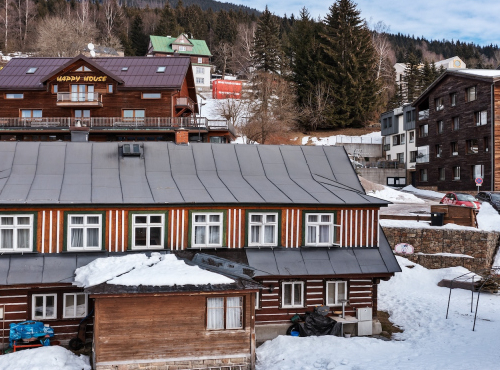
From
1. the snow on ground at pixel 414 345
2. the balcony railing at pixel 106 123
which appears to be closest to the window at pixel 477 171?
the snow on ground at pixel 414 345

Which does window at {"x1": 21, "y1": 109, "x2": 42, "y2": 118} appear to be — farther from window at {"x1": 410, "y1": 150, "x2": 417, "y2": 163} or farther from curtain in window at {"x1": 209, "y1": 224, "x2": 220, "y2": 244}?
window at {"x1": 410, "y1": 150, "x2": 417, "y2": 163}

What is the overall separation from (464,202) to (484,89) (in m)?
14.7

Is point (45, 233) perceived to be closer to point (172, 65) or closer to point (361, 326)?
point (361, 326)

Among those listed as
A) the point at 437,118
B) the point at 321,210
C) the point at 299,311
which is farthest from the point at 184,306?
the point at 437,118

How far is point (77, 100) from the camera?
43000mm

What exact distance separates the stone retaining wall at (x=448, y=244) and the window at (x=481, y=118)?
17963mm

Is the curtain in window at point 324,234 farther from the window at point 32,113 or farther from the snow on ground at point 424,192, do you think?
the window at point 32,113

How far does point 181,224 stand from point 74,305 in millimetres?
4660

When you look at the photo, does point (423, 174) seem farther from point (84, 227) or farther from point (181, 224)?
point (84, 227)

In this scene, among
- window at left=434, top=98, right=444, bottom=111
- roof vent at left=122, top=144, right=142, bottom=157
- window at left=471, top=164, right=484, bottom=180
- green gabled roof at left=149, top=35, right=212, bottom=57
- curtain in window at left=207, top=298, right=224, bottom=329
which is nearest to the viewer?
curtain in window at left=207, top=298, right=224, bottom=329

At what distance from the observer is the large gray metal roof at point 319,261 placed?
57.5 ft

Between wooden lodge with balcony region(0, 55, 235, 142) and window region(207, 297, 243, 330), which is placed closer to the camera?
window region(207, 297, 243, 330)

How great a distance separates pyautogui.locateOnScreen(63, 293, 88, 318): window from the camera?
16719mm

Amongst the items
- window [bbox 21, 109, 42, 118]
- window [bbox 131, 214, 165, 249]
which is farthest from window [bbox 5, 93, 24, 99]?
window [bbox 131, 214, 165, 249]
